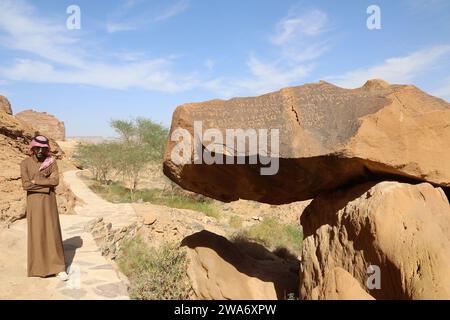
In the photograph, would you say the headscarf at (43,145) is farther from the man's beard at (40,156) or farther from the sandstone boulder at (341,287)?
the sandstone boulder at (341,287)

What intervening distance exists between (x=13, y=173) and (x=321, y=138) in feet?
21.3

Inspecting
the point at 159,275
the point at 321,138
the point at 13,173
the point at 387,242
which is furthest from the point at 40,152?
the point at 387,242

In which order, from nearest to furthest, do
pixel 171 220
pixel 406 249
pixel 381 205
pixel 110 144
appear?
pixel 406 249 < pixel 381 205 < pixel 171 220 < pixel 110 144

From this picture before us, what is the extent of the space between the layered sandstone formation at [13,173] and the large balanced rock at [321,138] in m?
3.94

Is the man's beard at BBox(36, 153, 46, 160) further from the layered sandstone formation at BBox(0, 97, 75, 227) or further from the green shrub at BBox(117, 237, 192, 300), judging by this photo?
the layered sandstone formation at BBox(0, 97, 75, 227)

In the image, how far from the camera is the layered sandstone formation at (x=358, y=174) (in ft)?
10.8

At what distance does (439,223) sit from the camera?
3.35m

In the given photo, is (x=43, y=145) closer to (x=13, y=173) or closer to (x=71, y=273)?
(x=71, y=273)

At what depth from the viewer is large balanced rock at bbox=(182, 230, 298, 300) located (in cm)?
485

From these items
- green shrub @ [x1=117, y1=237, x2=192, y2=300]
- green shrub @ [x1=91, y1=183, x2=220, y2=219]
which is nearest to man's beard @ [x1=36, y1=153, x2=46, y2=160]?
green shrub @ [x1=117, y1=237, x2=192, y2=300]

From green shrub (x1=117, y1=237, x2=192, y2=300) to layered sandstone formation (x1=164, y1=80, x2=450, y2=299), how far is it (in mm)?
1423
